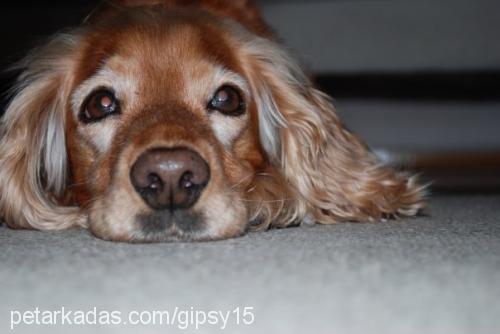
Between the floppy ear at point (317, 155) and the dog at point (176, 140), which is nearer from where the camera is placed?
the dog at point (176, 140)

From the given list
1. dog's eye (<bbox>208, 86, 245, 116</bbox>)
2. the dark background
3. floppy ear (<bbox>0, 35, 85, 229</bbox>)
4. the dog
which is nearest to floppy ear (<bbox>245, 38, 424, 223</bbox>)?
the dog

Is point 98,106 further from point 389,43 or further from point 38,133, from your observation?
point 389,43

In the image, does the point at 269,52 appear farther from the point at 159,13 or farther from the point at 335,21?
the point at 335,21

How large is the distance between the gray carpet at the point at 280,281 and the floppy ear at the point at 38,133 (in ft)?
1.86

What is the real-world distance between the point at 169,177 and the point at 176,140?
0.37 feet

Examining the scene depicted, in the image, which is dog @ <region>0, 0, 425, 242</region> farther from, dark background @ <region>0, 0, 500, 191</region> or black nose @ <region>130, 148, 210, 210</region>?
dark background @ <region>0, 0, 500, 191</region>

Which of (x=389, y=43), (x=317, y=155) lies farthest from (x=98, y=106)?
(x=389, y=43)

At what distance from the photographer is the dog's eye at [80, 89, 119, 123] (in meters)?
1.91

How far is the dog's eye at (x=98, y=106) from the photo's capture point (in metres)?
1.91

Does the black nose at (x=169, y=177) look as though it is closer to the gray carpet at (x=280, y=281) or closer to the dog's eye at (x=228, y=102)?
the gray carpet at (x=280, y=281)

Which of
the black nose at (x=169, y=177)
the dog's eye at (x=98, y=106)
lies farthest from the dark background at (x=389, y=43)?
the black nose at (x=169, y=177)

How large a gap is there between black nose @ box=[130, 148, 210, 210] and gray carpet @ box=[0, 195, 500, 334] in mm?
110

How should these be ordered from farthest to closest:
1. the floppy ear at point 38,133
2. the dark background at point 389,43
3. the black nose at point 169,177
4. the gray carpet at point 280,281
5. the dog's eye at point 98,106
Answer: the dark background at point 389,43 → the floppy ear at point 38,133 → the dog's eye at point 98,106 → the black nose at point 169,177 → the gray carpet at point 280,281

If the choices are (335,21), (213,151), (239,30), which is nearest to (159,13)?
(239,30)
